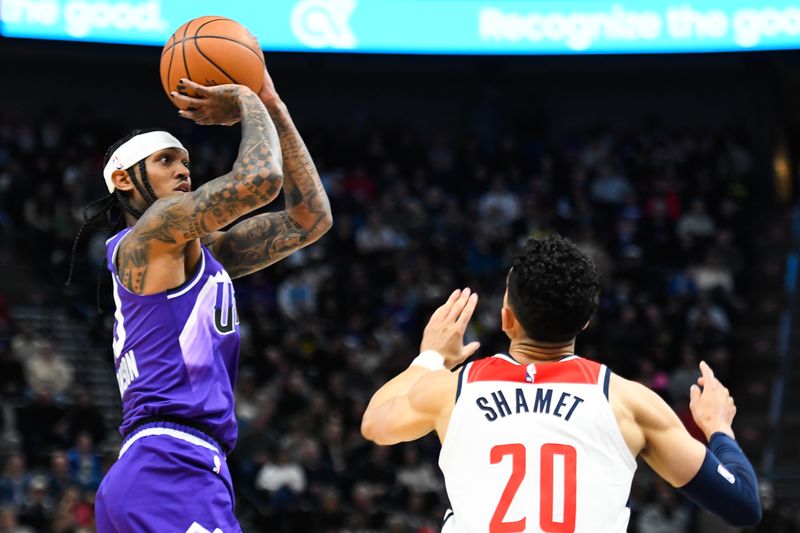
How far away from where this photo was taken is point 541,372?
3.51 metres

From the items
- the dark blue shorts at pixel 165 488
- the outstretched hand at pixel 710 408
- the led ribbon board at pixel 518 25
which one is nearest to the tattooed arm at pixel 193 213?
the dark blue shorts at pixel 165 488

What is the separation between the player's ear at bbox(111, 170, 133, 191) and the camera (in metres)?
4.75

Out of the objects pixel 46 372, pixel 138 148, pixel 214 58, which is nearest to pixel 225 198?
pixel 138 148

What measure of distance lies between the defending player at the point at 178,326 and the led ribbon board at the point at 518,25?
11672mm

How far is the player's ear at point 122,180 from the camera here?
4.75 metres

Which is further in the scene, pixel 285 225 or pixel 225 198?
pixel 285 225

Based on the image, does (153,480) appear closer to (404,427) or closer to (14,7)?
(404,427)

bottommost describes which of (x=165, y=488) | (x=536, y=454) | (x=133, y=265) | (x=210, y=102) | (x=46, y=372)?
(x=46, y=372)

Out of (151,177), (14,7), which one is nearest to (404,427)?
(151,177)

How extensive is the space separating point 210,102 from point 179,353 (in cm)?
97

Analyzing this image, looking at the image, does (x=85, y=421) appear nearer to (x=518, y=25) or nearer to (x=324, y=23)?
(x=324, y=23)

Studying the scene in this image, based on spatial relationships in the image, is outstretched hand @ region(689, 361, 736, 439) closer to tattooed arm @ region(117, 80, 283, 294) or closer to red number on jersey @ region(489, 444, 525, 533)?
red number on jersey @ region(489, 444, 525, 533)

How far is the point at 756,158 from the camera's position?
20.5 metres

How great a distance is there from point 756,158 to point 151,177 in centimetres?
1726
